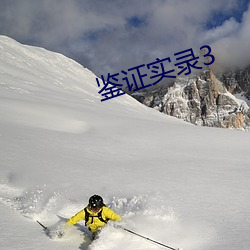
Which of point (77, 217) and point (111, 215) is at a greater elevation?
point (77, 217)

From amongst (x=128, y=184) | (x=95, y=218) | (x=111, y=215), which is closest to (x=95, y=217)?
(x=95, y=218)

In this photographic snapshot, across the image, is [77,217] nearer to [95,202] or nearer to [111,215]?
[95,202]

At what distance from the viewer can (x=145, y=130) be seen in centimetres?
1511

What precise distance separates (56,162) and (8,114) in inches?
282

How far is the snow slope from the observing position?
506 cm

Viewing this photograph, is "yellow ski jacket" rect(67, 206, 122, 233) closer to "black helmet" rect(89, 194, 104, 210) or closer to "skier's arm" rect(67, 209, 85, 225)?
"skier's arm" rect(67, 209, 85, 225)

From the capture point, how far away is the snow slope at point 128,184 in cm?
506

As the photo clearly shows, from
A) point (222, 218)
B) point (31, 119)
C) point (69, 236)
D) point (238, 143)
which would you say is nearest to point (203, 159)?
point (238, 143)

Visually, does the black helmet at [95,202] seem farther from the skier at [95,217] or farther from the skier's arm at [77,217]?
the skier's arm at [77,217]

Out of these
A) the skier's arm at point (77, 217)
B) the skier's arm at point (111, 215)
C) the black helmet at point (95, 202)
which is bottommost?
the skier's arm at point (111, 215)

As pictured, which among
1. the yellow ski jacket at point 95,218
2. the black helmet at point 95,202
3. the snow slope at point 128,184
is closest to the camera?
the snow slope at point 128,184

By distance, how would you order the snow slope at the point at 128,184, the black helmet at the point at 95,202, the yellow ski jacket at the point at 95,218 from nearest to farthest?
the snow slope at the point at 128,184 → the black helmet at the point at 95,202 → the yellow ski jacket at the point at 95,218

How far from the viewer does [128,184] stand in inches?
296

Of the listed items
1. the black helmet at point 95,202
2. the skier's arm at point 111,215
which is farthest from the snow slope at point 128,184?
the black helmet at point 95,202
